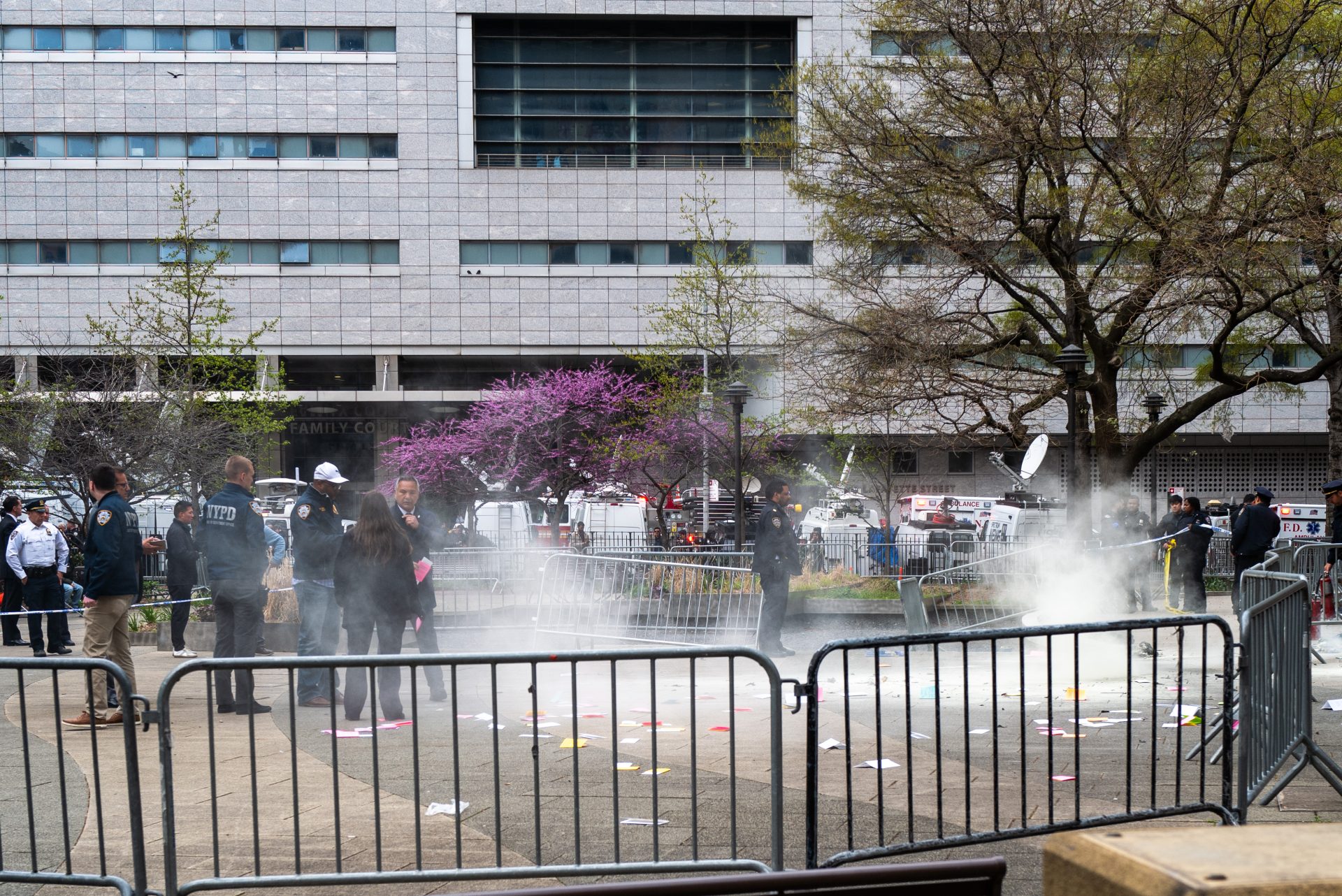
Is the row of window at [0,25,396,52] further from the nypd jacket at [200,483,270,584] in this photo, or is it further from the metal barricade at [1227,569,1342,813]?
the metal barricade at [1227,569,1342,813]

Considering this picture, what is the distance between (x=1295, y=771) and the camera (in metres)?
6.07

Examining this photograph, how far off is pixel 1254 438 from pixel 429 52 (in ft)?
121

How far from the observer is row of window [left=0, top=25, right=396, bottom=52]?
43656 millimetres

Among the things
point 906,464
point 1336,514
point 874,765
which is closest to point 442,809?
point 874,765

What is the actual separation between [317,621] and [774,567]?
15.1 ft

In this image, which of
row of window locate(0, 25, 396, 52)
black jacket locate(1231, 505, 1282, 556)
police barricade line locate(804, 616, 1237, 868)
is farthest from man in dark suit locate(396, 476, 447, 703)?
row of window locate(0, 25, 396, 52)

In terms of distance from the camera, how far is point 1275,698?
591cm

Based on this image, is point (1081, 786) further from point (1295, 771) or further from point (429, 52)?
point (429, 52)

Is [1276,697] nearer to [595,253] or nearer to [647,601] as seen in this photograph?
[647,601]

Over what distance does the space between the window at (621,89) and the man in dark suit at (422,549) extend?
37.8 metres

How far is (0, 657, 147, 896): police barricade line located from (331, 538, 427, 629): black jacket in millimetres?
1736

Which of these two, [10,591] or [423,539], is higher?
[423,539]

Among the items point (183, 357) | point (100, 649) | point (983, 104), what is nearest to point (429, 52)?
point (183, 357)

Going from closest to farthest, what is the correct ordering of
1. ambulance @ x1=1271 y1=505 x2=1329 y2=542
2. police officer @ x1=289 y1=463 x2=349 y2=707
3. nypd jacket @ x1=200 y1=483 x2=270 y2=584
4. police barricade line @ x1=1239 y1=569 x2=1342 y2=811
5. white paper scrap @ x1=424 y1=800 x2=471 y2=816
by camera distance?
police barricade line @ x1=1239 y1=569 x2=1342 y2=811 < white paper scrap @ x1=424 y1=800 x2=471 y2=816 < nypd jacket @ x1=200 y1=483 x2=270 y2=584 < police officer @ x1=289 y1=463 x2=349 y2=707 < ambulance @ x1=1271 y1=505 x2=1329 y2=542
